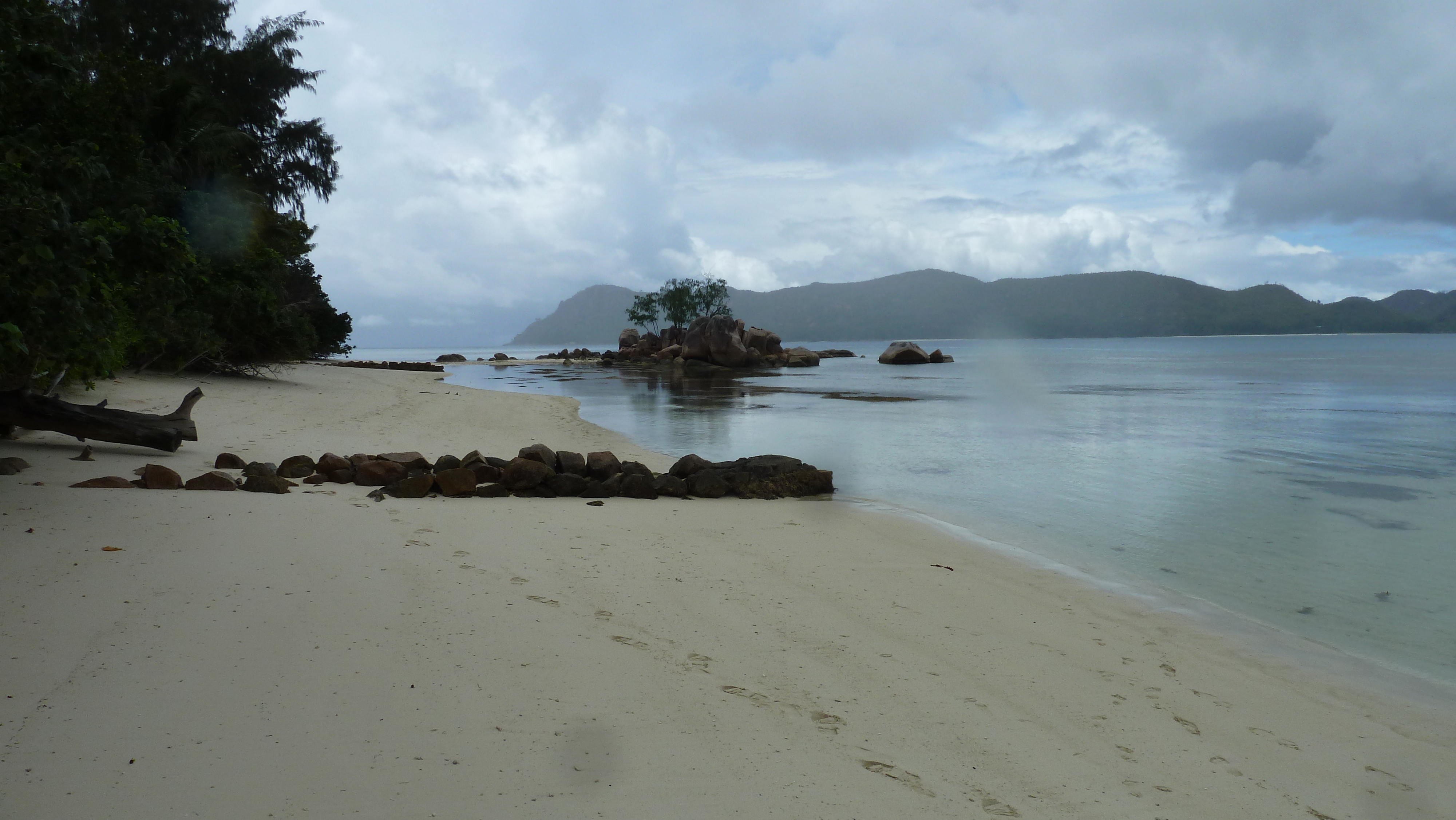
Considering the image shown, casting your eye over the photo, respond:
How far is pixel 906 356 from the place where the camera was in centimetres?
6825

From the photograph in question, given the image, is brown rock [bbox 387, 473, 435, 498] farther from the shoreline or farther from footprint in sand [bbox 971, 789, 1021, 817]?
footprint in sand [bbox 971, 789, 1021, 817]

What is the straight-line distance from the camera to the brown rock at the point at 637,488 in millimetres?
8266

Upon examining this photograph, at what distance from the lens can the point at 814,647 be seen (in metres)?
4.07

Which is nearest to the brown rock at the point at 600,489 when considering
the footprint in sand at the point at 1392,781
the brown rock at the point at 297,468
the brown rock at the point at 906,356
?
the brown rock at the point at 297,468

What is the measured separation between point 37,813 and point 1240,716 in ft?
14.9

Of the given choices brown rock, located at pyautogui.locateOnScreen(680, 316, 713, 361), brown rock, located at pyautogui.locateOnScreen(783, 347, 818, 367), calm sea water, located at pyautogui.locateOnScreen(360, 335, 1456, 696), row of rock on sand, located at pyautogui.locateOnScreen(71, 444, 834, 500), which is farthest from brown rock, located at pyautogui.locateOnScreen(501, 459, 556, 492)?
brown rock, located at pyautogui.locateOnScreen(783, 347, 818, 367)

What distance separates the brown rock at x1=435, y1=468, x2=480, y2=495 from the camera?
7434 mm

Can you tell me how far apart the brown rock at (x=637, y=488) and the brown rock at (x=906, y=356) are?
2410 inches

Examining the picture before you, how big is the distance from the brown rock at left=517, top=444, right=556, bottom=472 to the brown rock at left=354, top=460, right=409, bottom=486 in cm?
122

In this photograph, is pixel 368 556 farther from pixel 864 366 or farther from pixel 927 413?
pixel 864 366

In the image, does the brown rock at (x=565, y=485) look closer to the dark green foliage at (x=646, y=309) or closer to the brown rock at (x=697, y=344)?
the brown rock at (x=697, y=344)

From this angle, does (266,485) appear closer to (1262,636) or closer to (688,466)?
(688,466)

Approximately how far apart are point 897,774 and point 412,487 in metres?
5.50

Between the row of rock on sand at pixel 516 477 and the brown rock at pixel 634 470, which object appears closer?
the row of rock on sand at pixel 516 477
